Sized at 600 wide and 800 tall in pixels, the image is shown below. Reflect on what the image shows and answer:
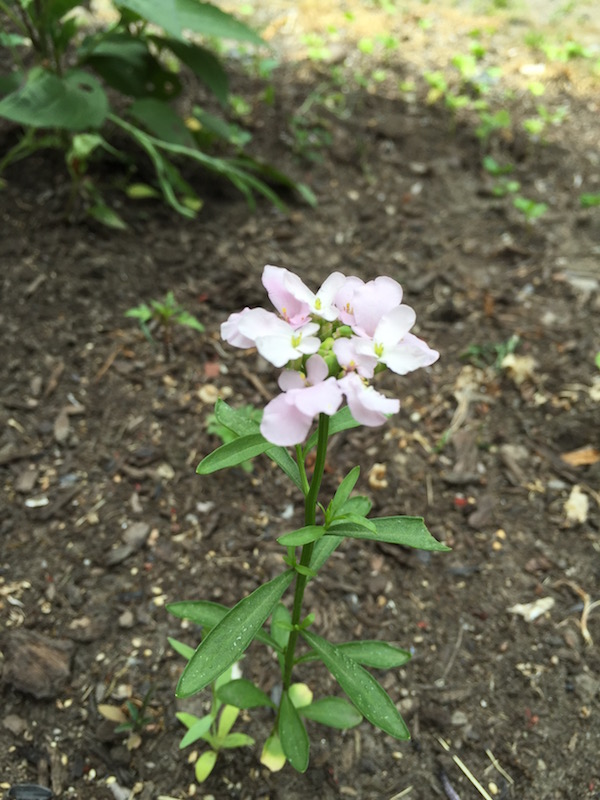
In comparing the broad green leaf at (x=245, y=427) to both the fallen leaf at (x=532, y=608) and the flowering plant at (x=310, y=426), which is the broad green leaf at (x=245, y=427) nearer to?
the flowering plant at (x=310, y=426)

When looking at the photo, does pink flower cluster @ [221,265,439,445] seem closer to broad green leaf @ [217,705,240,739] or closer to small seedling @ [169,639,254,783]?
small seedling @ [169,639,254,783]

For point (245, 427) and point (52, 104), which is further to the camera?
point (52, 104)

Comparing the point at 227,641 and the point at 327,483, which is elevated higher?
the point at 227,641

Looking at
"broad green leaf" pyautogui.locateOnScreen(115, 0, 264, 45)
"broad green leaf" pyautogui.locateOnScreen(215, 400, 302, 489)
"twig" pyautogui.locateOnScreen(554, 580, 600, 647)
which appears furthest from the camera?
"broad green leaf" pyautogui.locateOnScreen(115, 0, 264, 45)

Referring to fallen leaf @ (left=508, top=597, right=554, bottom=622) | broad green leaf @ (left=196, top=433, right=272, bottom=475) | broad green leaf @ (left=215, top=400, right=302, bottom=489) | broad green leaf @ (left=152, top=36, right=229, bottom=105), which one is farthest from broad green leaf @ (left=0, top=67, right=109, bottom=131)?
fallen leaf @ (left=508, top=597, right=554, bottom=622)

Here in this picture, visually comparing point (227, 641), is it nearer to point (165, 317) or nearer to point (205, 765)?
point (205, 765)

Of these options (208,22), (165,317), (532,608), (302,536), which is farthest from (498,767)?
(208,22)

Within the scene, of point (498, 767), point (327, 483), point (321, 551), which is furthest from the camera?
point (327, 483)
